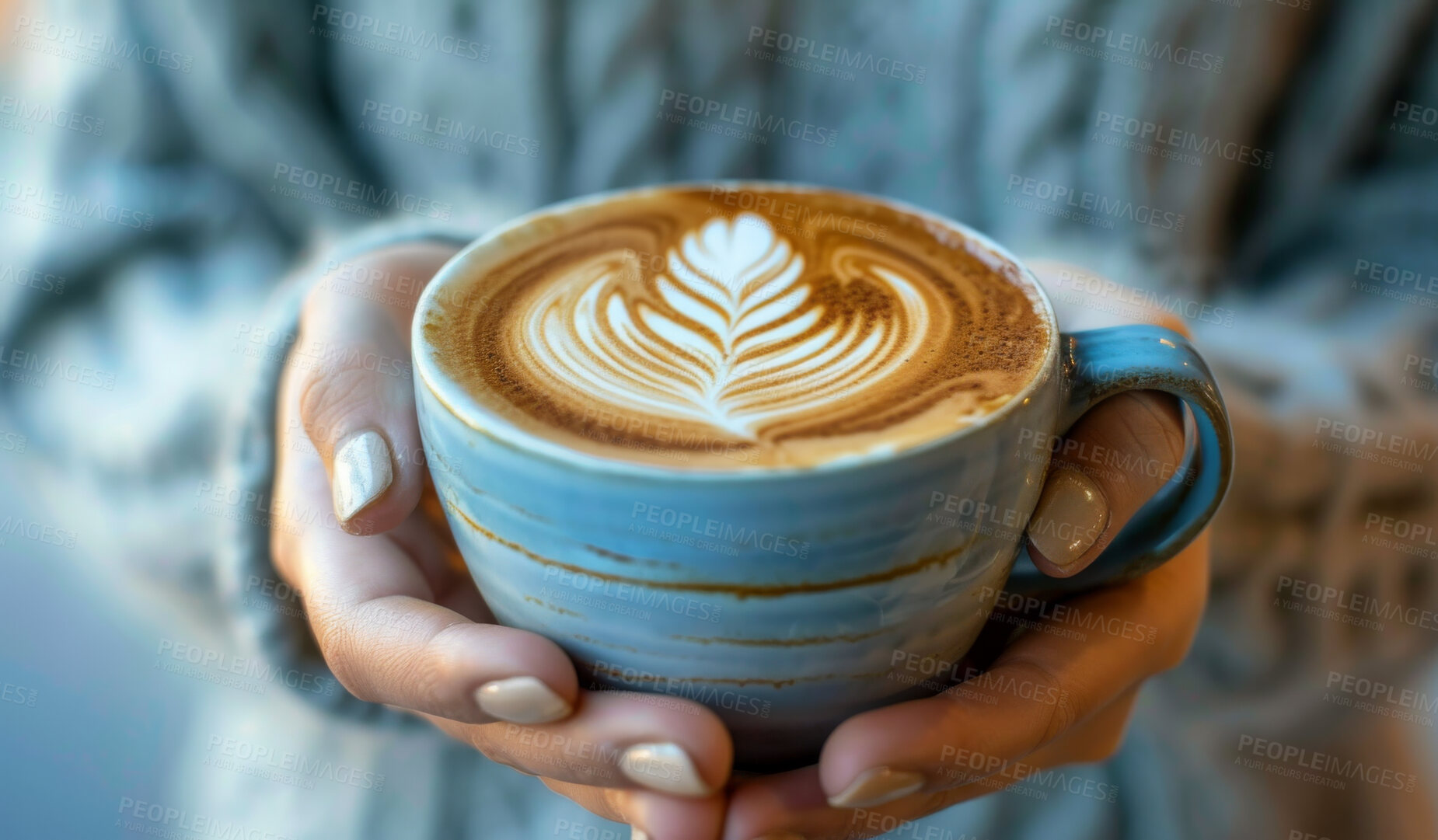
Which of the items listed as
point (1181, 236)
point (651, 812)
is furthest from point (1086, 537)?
point (1181, 236)

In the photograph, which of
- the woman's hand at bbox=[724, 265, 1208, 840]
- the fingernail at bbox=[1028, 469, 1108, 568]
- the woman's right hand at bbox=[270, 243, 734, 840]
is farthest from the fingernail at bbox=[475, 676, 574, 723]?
the fingernail at bbox=[1028, 469, 1108, 568]

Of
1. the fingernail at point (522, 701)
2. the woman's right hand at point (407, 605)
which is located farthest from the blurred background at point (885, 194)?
the fingernail at point (522, 701)

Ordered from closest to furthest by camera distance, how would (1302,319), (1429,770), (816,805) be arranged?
(816,805) < (1429,770) < (1302,319)

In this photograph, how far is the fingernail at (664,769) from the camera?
19.9 inches

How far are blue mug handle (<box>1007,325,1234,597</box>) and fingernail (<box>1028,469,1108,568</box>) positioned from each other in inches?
0.6

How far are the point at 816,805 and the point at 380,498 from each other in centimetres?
34

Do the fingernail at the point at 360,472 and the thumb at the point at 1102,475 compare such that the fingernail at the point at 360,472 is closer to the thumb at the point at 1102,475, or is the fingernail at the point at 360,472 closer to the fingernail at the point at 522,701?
the fingernail at the point at 522,701

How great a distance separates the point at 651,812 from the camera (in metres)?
0.57

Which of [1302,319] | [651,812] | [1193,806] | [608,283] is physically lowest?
[1193,806]

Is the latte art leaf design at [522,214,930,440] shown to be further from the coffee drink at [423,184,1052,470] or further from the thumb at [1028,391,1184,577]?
the thumb at [1028,391,1184,577]

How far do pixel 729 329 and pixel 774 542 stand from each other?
21 cm

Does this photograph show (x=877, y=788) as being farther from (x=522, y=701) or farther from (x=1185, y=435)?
(x=1185, y=435)

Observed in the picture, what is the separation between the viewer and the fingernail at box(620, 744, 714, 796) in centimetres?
50

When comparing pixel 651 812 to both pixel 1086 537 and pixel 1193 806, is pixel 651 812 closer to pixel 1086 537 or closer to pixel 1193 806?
pixel 1086 537
